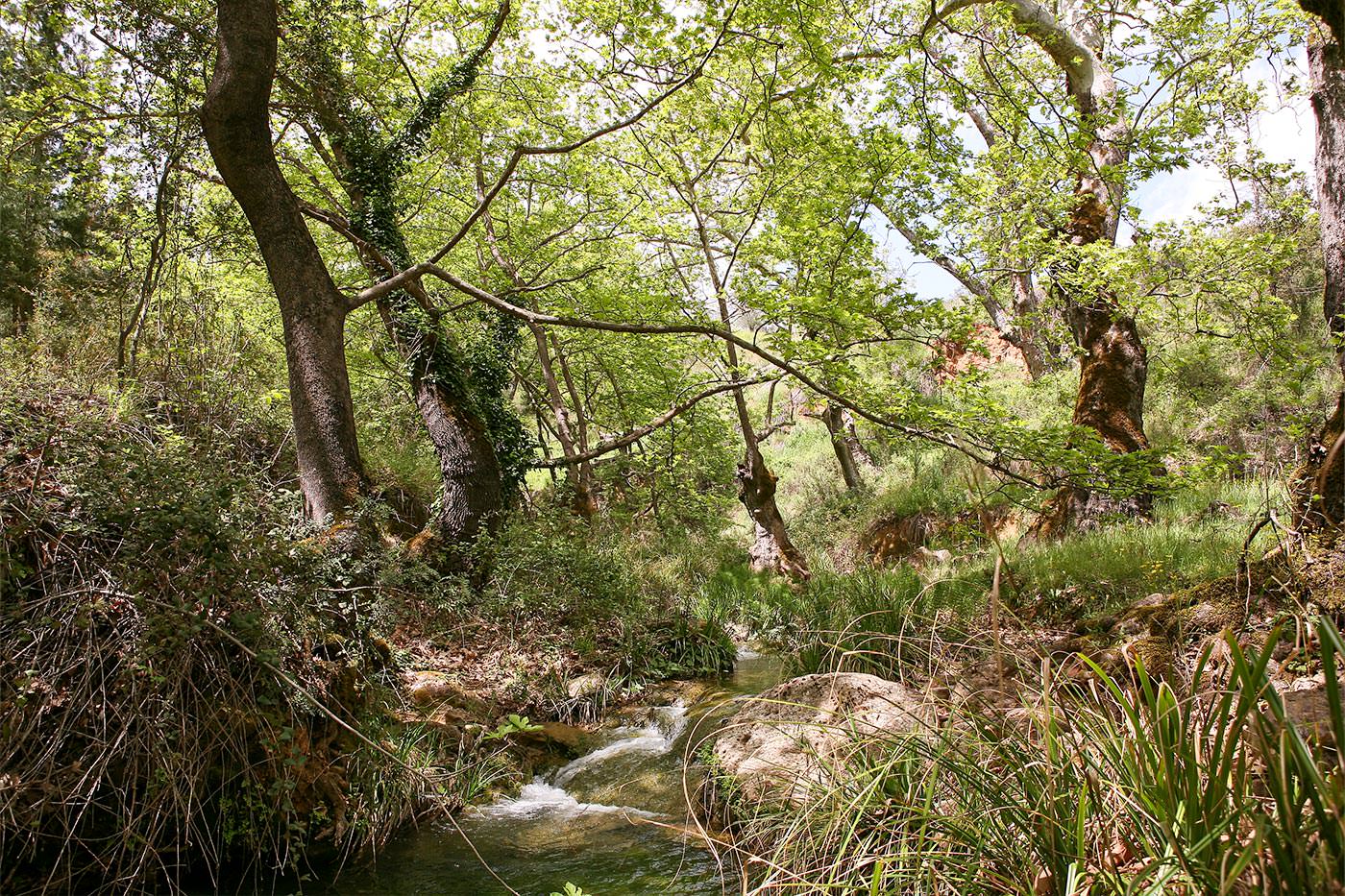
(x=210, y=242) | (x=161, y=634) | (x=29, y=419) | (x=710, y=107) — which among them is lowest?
(x=161, y=634)

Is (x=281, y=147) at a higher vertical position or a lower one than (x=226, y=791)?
higher

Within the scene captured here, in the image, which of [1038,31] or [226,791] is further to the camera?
[1038,31]

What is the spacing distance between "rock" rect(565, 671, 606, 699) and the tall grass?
4.84 metres

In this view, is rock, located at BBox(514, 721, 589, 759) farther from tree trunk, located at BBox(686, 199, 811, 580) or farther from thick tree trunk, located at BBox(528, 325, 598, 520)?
tree trunk, located at BBox(686, 199, 811, 580)

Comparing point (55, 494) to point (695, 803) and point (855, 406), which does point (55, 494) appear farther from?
point (855, 406)

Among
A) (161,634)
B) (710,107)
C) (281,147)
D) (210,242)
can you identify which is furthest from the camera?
(710,107)

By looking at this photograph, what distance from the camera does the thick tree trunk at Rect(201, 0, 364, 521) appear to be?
6.36 metres

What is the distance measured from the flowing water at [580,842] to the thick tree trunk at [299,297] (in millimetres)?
2915

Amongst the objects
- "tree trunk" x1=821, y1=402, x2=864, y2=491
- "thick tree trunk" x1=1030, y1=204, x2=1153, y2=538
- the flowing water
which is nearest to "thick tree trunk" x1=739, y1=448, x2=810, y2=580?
"tree trunk" x1=821, y1=402, x2=864, y2=491

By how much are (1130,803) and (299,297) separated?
699cm

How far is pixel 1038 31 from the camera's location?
8695 mm

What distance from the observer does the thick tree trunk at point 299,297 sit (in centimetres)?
636

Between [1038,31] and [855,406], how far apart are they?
17.3 feet

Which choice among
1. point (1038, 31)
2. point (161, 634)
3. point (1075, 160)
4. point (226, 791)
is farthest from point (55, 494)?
point (1038, 31)
